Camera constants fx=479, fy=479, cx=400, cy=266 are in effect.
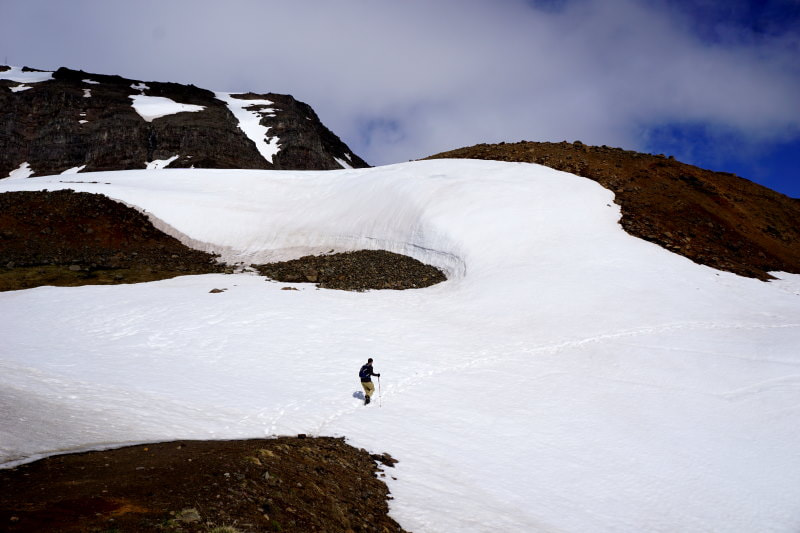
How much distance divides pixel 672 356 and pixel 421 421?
11733mm

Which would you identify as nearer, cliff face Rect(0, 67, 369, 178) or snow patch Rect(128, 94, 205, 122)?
cliff face Rect(0, 67, 369, 178)

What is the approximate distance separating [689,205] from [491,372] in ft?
90.7

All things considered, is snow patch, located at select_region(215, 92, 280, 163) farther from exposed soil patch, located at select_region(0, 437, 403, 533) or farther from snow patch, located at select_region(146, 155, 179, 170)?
exposed soil patch, located at select_region(0, 437, 403, 533)

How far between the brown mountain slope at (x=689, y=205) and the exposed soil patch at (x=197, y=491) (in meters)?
29.2

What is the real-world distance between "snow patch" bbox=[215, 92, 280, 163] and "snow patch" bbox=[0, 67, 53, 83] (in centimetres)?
3529

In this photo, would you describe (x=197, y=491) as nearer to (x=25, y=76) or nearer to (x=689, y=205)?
(x=689, y=205)

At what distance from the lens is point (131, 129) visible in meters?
90.4

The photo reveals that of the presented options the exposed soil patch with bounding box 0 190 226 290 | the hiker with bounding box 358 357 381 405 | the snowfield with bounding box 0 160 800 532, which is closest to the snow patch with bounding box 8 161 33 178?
the exposed soil patch with bounding box 0 190 226 290

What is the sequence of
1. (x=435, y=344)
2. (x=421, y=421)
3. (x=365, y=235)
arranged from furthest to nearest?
1. (x=365, y=235)
2. (x=435, y=344)
3. (x=421, y=421)

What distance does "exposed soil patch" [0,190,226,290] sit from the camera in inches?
1195

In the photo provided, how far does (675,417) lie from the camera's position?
1627 cm

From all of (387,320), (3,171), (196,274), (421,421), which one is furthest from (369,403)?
(3,171)

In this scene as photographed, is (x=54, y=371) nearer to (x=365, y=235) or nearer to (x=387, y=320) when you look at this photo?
(x=387, y=320)

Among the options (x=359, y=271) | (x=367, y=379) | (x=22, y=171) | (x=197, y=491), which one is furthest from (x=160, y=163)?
(x=197, y=491)
